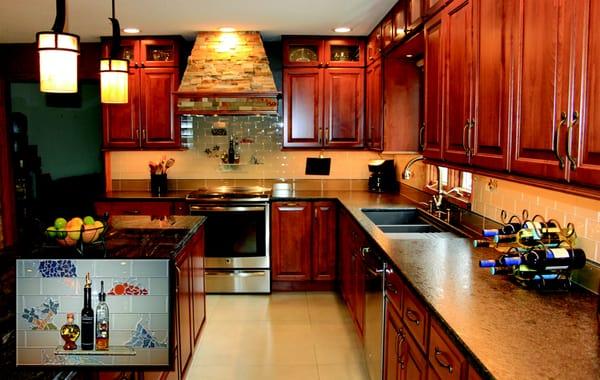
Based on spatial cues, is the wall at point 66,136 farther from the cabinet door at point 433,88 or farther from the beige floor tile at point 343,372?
the cabinet door at point 433,88

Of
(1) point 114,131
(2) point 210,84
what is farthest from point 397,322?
(1) point 114,131

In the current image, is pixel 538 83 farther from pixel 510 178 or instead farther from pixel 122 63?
pixel 122 63

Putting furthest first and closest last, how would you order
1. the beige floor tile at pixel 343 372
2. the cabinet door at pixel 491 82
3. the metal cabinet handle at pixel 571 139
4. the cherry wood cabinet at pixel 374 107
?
the cherry wood cabinet at pixel 374 107 → the beige floor tile at pixel 343 372 → the cabinet door at pixel 491 82 → the metal cabinet handle at pixel 571 139

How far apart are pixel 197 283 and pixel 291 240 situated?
1.65m

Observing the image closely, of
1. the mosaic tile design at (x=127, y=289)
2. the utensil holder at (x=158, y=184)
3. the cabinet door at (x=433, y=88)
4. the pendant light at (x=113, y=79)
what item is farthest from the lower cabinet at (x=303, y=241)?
the mosaic tile design at (x=127, y=289)

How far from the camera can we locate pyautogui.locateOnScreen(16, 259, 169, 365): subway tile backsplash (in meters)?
2.26

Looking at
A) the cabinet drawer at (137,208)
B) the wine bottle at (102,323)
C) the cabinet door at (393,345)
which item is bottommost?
the cabinet door at (393,345)

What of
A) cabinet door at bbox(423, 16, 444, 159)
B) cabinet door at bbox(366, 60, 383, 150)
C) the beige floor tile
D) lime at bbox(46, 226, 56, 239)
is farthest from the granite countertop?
cabinet door at bbox(366, 60, 383, 150)

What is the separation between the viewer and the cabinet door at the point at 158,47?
5.02 m

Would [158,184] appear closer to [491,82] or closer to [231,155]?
[231,155]

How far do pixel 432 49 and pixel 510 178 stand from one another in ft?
4.12

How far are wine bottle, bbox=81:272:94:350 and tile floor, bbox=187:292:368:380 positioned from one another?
1.16 m

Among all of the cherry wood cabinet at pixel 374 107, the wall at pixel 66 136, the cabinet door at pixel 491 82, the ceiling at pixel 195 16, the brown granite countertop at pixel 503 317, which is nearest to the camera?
the brown granite countertop at pixel 503 317

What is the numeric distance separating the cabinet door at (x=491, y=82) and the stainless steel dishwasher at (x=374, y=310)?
0.84 m
